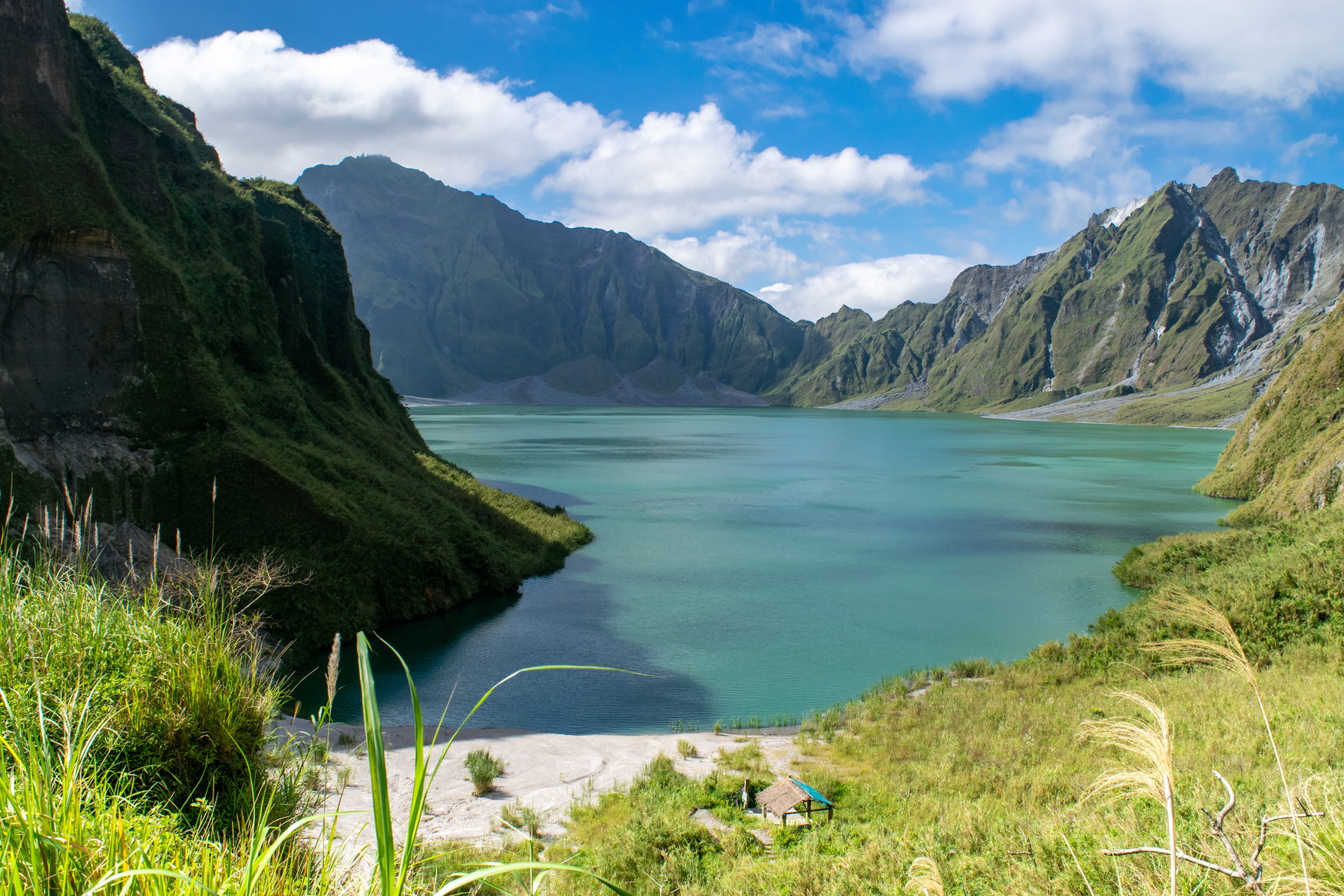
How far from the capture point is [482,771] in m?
13.1

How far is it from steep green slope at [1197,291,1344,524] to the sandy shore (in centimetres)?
3239

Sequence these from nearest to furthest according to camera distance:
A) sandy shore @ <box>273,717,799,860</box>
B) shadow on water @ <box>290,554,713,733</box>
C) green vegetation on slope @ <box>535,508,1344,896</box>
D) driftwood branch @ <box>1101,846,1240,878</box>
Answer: driftwood branch @ <box>1101,846,1240,878</box> → green vegetation on slope @ <box>535,508,1344,896</box> → sandy shore @ <box>273,717,799,860</box> → shadow on water @ <box>290,554,713,733</box>

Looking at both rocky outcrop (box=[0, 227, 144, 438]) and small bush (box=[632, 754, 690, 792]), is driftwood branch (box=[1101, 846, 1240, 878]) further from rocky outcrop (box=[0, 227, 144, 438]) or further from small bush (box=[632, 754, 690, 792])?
rocky outcrop (box=[0, 227, 144, 438])

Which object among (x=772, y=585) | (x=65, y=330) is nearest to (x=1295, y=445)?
(x=772, y=585)

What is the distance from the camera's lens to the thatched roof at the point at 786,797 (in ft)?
35.6

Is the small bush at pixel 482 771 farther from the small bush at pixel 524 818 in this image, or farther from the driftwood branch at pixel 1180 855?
the driftwood branch at pixel 1180 855

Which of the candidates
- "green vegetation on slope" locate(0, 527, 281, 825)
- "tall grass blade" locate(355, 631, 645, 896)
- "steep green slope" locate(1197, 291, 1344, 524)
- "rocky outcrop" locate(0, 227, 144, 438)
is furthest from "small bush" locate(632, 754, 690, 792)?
"steep green slope" locate(1197, 291, 1344, 524)

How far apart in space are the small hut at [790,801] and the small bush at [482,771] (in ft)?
15.4

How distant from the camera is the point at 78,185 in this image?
24.2 meters

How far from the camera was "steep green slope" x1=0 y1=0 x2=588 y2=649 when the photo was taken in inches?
878

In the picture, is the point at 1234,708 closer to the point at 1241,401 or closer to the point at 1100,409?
the point at 1241,401

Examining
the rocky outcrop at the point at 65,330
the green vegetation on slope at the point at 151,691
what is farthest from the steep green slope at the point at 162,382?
the green vegetation on slope at the point at 151,691

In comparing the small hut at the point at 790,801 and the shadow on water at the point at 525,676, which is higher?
the small hut at the point at 790,801

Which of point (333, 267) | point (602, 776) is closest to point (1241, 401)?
point (333, 267)
